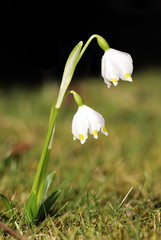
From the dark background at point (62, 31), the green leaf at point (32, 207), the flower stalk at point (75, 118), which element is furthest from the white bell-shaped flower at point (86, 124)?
the dark background at point (62, 31)

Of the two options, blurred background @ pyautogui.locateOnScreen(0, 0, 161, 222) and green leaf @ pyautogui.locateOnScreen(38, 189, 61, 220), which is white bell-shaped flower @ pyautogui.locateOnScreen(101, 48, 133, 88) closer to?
blurred background @ pyautogui.locateOnScreen(0, 0, 161, 222)

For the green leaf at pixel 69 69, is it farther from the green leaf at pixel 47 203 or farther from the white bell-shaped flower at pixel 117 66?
the green leaf at pixel 47 203

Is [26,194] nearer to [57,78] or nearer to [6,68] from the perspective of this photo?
[57,78]

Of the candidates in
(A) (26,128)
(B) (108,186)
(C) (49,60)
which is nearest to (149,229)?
(B) (108,186)

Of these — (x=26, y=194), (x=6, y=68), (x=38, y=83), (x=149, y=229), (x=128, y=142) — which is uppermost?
(x=6, y=68)

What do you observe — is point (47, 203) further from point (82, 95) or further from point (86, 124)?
point (82, 95)
